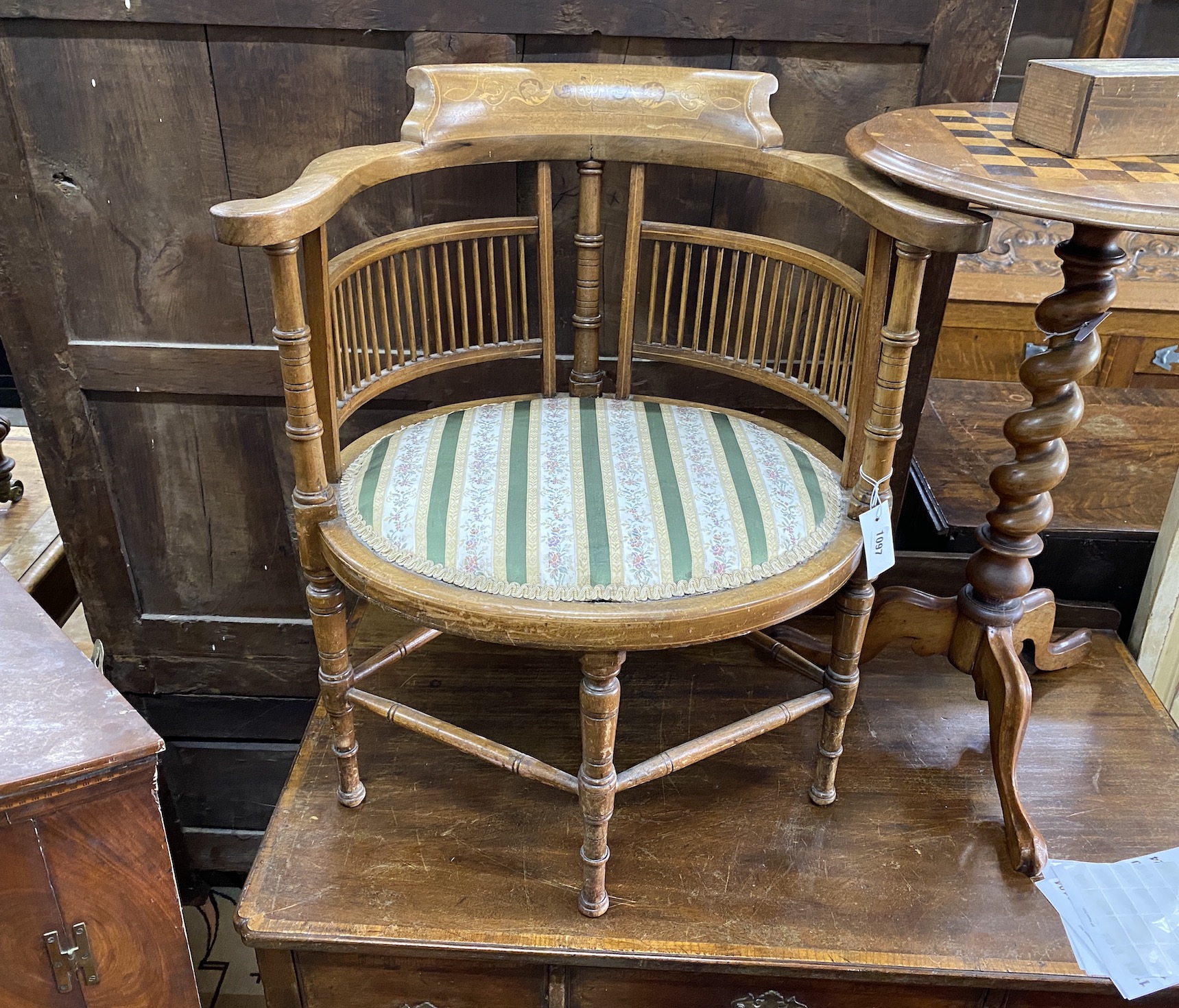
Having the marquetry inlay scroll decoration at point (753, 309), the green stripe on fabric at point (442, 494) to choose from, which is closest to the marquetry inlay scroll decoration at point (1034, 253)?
the marquetry inlay scroll decoration at point (753, 309)

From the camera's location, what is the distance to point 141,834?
3.02ft

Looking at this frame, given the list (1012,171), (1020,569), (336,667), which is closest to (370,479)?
(336,667)

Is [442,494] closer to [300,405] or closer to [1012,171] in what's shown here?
[300,405]

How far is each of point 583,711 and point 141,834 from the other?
0.43m

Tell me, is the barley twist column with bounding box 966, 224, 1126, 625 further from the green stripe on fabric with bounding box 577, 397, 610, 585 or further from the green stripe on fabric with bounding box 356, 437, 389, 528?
the green stripe on fabric with bounding box 356, 437, 389, 528

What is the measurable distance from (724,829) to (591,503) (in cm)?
50

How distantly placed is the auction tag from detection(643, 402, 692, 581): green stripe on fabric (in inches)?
8.1

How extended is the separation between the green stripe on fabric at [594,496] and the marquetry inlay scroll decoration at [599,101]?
0.36 metres

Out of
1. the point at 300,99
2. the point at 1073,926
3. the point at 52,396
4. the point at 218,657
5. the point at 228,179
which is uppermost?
the point at 300,99

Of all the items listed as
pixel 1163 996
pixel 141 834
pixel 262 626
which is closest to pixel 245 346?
pixel 262 626

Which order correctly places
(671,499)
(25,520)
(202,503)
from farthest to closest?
(25,520)
(202,503)
(671,499)

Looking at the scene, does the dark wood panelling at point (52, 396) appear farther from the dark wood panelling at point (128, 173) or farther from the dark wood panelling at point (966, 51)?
the dark wood panelling at point (966, 51)

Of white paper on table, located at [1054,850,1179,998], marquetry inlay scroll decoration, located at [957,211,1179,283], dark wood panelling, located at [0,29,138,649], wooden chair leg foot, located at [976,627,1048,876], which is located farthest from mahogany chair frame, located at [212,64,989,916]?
marquetry inlay scroll decoration, located at [957,211,1179,283]

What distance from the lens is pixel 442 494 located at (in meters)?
1.12
